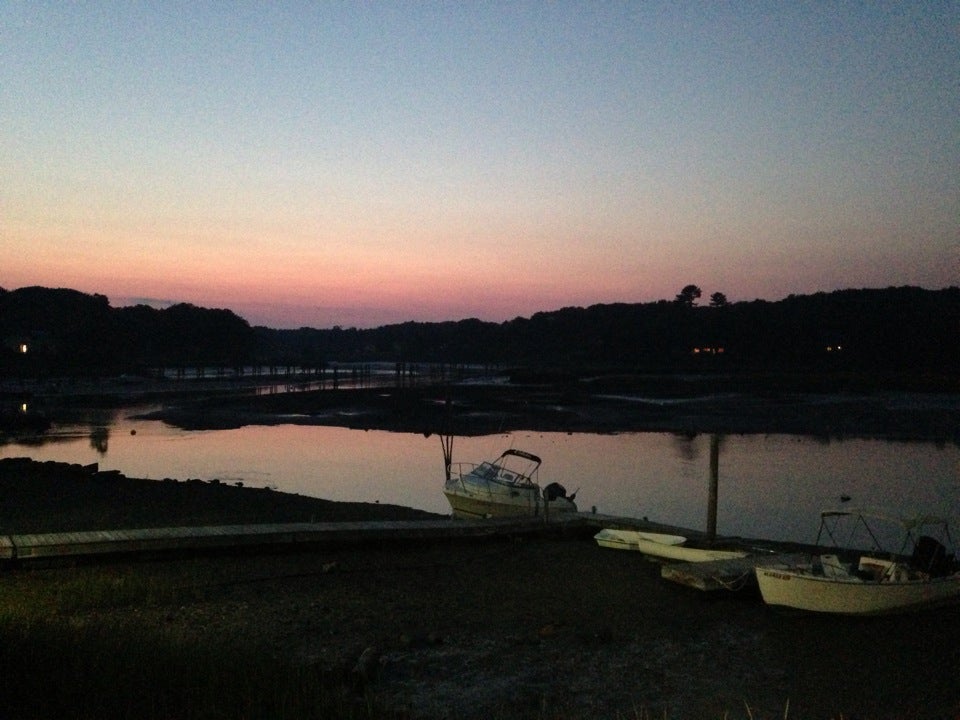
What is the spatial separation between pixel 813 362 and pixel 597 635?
10758 centimetres

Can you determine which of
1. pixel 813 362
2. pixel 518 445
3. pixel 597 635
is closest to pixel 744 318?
pixel 813 362

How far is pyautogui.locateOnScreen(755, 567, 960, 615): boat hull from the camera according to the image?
12312 mm

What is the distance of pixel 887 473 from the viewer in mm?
28641

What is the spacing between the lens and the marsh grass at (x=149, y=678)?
278 inches

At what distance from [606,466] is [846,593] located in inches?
735

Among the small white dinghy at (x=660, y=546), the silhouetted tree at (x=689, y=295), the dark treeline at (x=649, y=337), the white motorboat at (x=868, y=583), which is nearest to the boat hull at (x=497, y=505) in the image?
the small white dinghy at (x=660, y=546)

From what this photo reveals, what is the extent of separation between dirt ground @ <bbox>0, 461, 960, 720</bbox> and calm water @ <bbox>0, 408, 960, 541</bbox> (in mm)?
7464

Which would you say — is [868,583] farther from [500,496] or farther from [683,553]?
[500,496]

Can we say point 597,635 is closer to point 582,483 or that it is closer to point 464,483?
point 464,483

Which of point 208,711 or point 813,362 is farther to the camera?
point 813,362

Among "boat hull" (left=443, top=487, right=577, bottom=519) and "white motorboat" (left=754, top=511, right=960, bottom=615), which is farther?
"boat hull" (left=443, top=487, right=577, bottom=519)

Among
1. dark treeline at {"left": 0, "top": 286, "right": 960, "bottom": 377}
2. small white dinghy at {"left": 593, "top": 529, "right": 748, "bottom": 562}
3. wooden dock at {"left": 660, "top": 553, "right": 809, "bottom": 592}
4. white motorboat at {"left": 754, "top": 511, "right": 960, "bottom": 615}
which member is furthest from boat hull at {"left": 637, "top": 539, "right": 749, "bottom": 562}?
dark treeline at {"left": 0, "top": 286, "right": 960, "bottom": 377}

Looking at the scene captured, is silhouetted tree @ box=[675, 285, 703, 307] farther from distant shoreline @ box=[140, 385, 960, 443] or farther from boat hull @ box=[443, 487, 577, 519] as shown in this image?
boat hull @ box=[443, 487, 577, 519]

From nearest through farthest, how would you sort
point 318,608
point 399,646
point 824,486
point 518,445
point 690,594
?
point 399,646 < point 318,608 < point 690,594 < point 824,486 < point 518,445
